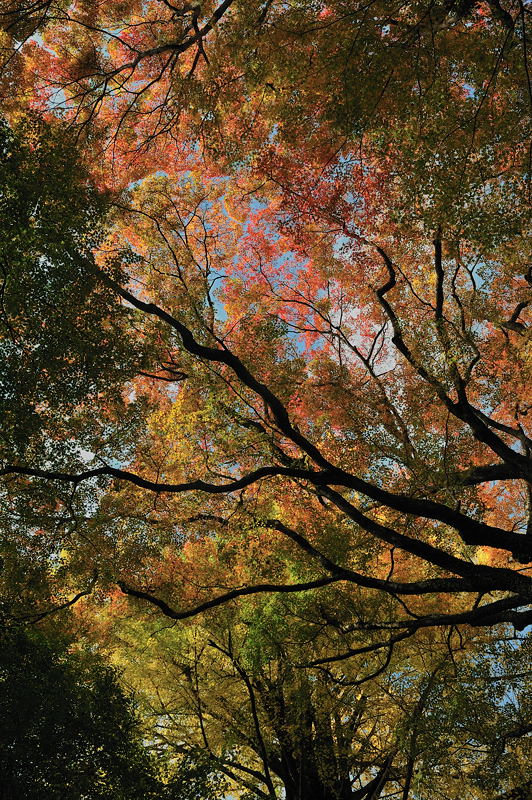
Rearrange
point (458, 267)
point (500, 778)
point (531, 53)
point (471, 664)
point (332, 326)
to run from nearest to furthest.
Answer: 1. point (531, 53)
2. point (500, 778)
3. point (471, 664)
4. point (458, 267)
5. point (332, 326)

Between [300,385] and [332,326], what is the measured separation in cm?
163

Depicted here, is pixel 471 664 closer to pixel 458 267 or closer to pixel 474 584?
pixel 474 584

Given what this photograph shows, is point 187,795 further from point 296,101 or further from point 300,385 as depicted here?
point 296,101

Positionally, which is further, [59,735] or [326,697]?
[326,697]

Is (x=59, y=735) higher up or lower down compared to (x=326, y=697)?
lower down

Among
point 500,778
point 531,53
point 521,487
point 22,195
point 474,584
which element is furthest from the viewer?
point 521,487

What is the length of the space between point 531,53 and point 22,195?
17.6 feet

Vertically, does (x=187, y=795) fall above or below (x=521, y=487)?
below

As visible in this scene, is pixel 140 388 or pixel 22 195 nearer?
pixel 22 195

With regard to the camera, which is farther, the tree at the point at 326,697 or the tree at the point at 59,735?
the tree at the point at 326,697

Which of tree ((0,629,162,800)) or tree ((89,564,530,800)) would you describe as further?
tree ((89,564,530,800))

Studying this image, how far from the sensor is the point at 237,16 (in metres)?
5.73

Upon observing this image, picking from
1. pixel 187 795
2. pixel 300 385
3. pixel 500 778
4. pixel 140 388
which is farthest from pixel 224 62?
pixel 500 778

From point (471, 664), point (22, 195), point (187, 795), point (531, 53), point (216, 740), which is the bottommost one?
point (187, 795)
